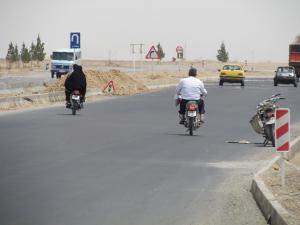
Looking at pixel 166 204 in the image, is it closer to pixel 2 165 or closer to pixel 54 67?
pixel 2 165

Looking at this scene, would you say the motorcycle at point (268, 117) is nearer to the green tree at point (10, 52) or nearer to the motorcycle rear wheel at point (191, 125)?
the motorcycle rear wheel at point (191, 125)

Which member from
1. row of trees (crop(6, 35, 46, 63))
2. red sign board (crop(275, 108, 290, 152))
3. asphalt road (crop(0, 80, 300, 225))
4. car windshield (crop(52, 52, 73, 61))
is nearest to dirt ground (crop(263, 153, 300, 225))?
asphalt road (crop(0, 80, 300, 225))

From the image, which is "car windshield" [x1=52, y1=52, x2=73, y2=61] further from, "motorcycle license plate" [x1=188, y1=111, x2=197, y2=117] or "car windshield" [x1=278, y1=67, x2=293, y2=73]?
"motorcycle license plate" [x1=188, y1=111, x2=197, y2=117]

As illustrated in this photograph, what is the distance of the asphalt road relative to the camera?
10031 millimetres

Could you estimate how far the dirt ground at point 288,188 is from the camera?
32.7 ft

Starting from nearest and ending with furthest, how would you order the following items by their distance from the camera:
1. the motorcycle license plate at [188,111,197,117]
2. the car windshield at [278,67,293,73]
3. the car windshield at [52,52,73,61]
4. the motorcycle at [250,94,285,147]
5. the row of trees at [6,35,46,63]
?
the motorcycle at [250,94,285,147], the motorcycle license plate at [188,111,197,117], the car windshield at [278,67,293,73], the car windshield at [52,52,73,61], the row of trees at [6,35,46,63]

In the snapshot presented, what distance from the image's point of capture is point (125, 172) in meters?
14.2

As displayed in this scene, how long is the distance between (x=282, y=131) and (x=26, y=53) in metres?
127

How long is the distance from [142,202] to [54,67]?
67.0 meters

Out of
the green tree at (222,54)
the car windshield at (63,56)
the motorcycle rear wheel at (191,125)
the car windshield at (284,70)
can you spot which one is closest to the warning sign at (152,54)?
the car windshield at (284,70)

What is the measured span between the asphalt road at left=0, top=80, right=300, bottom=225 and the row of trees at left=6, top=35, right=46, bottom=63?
112706mm

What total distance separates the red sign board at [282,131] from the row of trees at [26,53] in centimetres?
12661

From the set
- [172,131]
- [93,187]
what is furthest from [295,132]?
[93,187]

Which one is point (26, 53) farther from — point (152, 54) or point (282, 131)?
point (282, 131)
